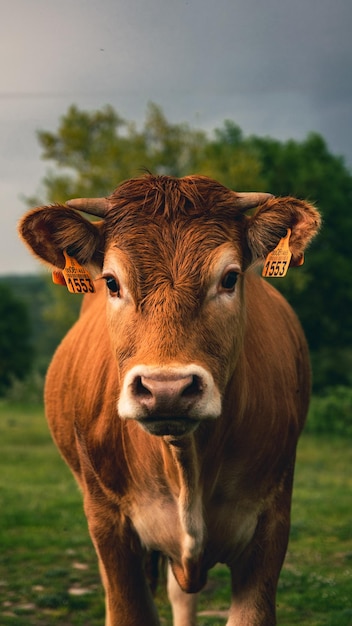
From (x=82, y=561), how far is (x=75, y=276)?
5044 millimetres

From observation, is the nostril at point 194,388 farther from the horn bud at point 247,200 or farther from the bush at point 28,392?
the bush at point 28,392

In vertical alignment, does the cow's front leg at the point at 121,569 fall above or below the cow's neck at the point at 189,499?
below

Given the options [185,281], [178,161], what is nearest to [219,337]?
[185,281]

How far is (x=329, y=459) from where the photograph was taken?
19.2 m

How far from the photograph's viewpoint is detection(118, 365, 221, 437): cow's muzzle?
3547 millimetres

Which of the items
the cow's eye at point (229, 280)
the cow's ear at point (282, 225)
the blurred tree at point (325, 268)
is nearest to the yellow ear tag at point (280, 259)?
the cow's ear at point (282, 225)

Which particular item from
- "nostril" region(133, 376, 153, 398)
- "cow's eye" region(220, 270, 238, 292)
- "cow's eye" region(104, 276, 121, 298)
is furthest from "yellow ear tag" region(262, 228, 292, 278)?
"nostril" region(133, 376, 153, 398)

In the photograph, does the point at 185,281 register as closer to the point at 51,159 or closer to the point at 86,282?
the point at 86,282

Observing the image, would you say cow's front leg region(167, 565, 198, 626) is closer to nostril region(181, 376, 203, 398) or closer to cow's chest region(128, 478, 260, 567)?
cow's chest region(128, 478, 260, 567)

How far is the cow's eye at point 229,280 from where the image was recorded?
4.16m

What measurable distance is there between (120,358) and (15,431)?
64.6ft

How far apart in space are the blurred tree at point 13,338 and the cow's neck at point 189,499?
4052cm

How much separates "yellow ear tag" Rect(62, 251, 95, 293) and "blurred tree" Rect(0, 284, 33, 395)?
40.7m

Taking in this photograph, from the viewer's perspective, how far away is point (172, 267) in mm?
4031
